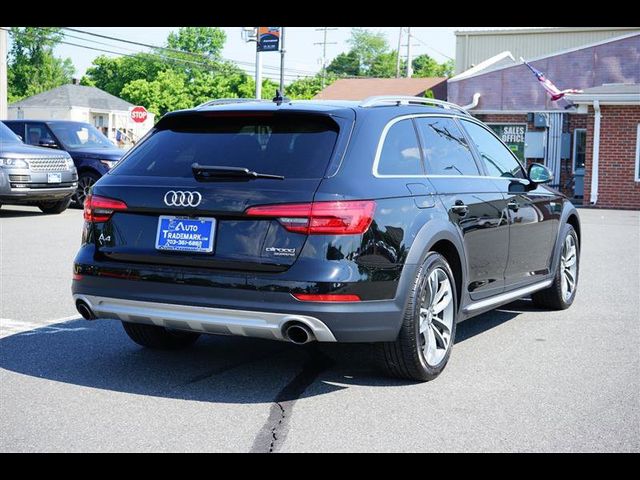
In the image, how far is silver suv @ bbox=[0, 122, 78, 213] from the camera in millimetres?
16281

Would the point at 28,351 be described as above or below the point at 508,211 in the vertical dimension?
below

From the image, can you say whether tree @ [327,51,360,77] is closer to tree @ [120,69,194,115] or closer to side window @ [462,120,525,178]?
tree @ [120,69,194,115]

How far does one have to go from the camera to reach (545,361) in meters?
6.14

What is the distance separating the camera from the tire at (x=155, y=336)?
6180 millimetres

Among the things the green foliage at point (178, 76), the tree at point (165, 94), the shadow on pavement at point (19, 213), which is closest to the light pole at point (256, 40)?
the shadow on pavement at point (19, 213)

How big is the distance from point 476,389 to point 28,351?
117 inches

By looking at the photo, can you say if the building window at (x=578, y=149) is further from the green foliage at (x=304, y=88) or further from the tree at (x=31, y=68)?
the tree at (x=31, y=68)

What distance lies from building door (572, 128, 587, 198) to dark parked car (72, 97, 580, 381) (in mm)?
24399

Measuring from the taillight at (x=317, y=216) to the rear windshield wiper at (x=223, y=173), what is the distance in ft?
0.67

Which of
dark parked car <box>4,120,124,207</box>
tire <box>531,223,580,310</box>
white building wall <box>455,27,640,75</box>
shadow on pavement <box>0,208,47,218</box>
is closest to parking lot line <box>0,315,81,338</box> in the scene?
tire <box>531,223,580,310</box>

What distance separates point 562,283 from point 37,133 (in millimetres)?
14701

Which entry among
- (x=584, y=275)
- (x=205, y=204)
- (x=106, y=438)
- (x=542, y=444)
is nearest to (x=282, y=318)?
(x=205, y=204)
